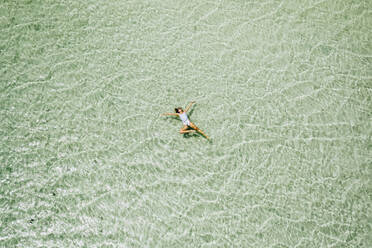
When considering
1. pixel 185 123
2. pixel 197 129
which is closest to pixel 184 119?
pixel 185 123

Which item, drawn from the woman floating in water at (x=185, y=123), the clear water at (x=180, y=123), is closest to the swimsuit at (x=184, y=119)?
the woman floating in water at (x=185, y=123)

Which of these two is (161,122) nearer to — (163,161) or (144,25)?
(163,161)

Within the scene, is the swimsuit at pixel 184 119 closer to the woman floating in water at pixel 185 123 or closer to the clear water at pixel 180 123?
the woman floating in water at pixel 185 123

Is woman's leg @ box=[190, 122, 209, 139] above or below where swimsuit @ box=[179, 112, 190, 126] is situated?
below

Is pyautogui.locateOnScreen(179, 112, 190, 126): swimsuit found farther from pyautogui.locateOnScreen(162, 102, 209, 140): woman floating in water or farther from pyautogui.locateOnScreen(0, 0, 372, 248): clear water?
pyautogui.locateOnScreen(0, 0, 372, 248): clear water

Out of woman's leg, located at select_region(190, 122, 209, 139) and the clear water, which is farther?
woman's leg, located at select_region(190, 122, 209, 139)

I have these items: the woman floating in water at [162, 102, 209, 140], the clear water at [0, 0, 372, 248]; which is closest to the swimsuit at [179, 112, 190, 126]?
the woman floating in water at [162, 102, 209, 140]

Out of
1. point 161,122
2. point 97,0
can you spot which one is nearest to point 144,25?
point 97,0

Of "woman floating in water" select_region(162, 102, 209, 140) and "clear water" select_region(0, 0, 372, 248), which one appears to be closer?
"clear water" select_region(0, 0, 372, 248)

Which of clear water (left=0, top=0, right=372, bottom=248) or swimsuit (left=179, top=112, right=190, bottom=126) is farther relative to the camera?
swimsuit (left=179, top=112, right=190, bottom=126)

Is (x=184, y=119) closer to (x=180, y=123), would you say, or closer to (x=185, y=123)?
(x=185, y=123)
